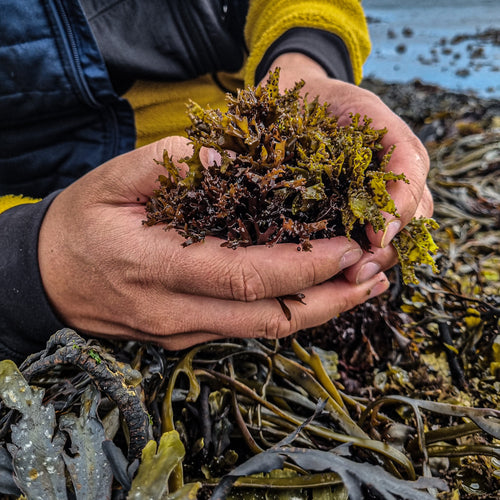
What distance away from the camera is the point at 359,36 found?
5.13 ft

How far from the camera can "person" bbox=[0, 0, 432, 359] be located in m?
0.80

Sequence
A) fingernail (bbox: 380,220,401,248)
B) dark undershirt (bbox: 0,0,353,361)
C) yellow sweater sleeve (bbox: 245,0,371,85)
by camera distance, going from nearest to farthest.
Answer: fingernail (bbox: 380,220,401,248) < dark undershirt (bbox: 0,0,353,361) < yellow sweater sleeve (bbox: 245,0,371,85)

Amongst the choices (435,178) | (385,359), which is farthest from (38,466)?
(435,178)

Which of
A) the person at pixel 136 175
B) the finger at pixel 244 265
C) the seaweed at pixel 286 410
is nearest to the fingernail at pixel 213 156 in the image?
the person at pixel 136 175

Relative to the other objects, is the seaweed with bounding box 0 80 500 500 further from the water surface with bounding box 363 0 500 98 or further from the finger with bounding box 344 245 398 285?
the water surface with bounding box 363 0 500 98

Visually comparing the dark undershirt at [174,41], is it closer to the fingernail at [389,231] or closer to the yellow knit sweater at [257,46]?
the yellow knit sweater at [257,46]

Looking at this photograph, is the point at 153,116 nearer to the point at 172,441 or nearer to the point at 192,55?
the point at 192,55

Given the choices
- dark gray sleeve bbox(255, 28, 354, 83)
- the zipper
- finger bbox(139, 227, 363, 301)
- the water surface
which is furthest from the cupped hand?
the water surface

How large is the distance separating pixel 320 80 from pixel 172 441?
97cm

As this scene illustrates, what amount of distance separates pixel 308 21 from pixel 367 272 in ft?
3.47

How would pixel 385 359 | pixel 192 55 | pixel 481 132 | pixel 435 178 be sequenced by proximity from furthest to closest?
1. pixel 481 132
2. pixel 435 178
3. pixel 192 55
4. pixel 385 359

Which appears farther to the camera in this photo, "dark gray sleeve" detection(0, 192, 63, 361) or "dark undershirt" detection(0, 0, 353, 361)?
"dark undershirt" detection(0, 0, 353, 361)

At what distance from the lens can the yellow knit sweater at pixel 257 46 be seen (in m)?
1.47

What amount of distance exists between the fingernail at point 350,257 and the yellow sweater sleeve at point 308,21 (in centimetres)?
100
